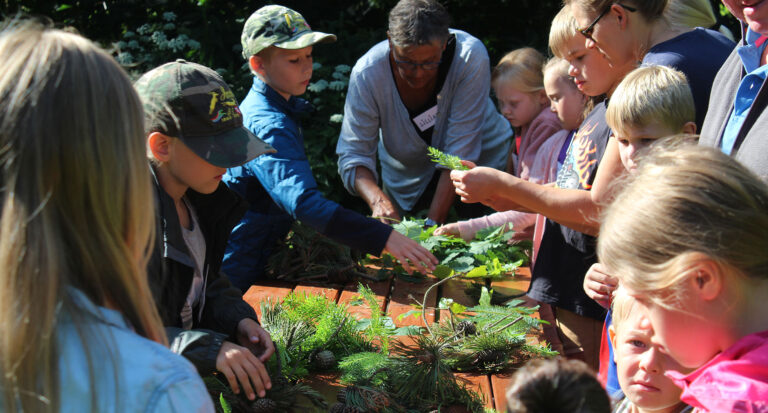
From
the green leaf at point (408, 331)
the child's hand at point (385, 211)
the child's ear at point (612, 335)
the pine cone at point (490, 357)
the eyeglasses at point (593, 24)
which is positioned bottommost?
the child's hand at point (385, 211)

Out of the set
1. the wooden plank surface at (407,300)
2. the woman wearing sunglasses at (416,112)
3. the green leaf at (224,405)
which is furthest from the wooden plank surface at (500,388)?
the woman wearing sunglasses at (416,112)

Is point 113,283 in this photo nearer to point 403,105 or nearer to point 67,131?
point 67,131

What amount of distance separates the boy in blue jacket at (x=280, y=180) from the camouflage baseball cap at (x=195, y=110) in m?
0.82

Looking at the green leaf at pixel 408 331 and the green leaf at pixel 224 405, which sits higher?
the green leaf at pixel 224 405

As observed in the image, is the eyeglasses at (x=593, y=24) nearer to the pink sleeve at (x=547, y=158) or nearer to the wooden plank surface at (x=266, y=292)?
the pink sleeve at (x=547, y=158)

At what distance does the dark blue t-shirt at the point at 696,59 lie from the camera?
2076 mm

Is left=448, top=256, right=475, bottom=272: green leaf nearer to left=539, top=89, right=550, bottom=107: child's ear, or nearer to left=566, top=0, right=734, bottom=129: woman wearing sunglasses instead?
left=566, top=0, right=734, bottom=129: woman wearing sunglasses

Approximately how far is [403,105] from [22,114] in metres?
3.37

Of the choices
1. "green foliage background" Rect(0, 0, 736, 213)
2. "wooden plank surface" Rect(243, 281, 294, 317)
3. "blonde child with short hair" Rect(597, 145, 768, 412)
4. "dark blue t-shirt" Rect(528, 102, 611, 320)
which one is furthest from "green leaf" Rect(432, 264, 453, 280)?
"green foliage background" Rect(0, 0, 736, 213)

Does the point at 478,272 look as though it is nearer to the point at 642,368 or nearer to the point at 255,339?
the point at 255,339

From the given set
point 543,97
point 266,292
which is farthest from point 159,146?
point 543,97

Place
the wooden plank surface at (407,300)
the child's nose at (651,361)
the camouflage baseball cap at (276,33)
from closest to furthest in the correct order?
the child's nose at (651,361)
the wooden plank surface at (407,300)
the camouflage baseball cap at (276,33)

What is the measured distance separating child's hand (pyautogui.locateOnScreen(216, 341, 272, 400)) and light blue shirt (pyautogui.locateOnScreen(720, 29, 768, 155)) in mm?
1302

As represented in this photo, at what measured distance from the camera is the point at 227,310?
79.4 inches
